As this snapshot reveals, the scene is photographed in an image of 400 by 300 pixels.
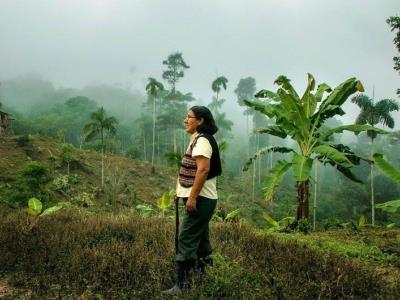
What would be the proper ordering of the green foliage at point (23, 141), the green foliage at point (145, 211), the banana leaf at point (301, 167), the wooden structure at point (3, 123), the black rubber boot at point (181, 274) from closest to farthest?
the black rubber boot at point (181, 274) → the banana leaf at point (301, 167) → the green foliage at point (145, 211) → the green foliage at point (23, 141) → the wooden structure at point (3, 123)

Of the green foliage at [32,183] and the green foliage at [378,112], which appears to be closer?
the green foliage at [32,183]

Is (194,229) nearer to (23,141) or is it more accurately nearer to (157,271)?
(157,271)

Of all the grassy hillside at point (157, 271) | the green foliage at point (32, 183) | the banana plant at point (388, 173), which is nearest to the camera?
the grassy hillside at point (157, 271)

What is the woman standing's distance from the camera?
3.63 m

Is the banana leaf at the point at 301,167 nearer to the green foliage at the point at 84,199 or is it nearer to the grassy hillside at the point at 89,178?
the grassy hillside at the point at 89,178

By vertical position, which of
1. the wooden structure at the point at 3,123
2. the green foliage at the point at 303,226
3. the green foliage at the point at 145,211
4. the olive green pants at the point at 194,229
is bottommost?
the green foliage at the point at 303,226

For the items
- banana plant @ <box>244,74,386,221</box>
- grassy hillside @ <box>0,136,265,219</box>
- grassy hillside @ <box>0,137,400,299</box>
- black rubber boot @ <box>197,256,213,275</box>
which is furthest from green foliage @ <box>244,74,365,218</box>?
grassy hillside @ <box>0,136,265,219</box>

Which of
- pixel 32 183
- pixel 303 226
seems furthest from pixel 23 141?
pixel 303 226

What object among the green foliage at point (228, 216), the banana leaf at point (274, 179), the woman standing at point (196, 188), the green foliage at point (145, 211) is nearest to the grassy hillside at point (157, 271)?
the woman standing at point (196, 188)

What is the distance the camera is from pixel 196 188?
360cm

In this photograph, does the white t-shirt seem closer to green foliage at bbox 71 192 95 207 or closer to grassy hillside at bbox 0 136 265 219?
grassy hillside at bbox 0 136 265 219

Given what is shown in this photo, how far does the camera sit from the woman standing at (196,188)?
3631 millimetres

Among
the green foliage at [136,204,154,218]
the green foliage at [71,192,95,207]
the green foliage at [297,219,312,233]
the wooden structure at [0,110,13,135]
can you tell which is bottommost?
the green foliage at [71,192,95,207]

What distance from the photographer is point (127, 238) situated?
18.2 ft
